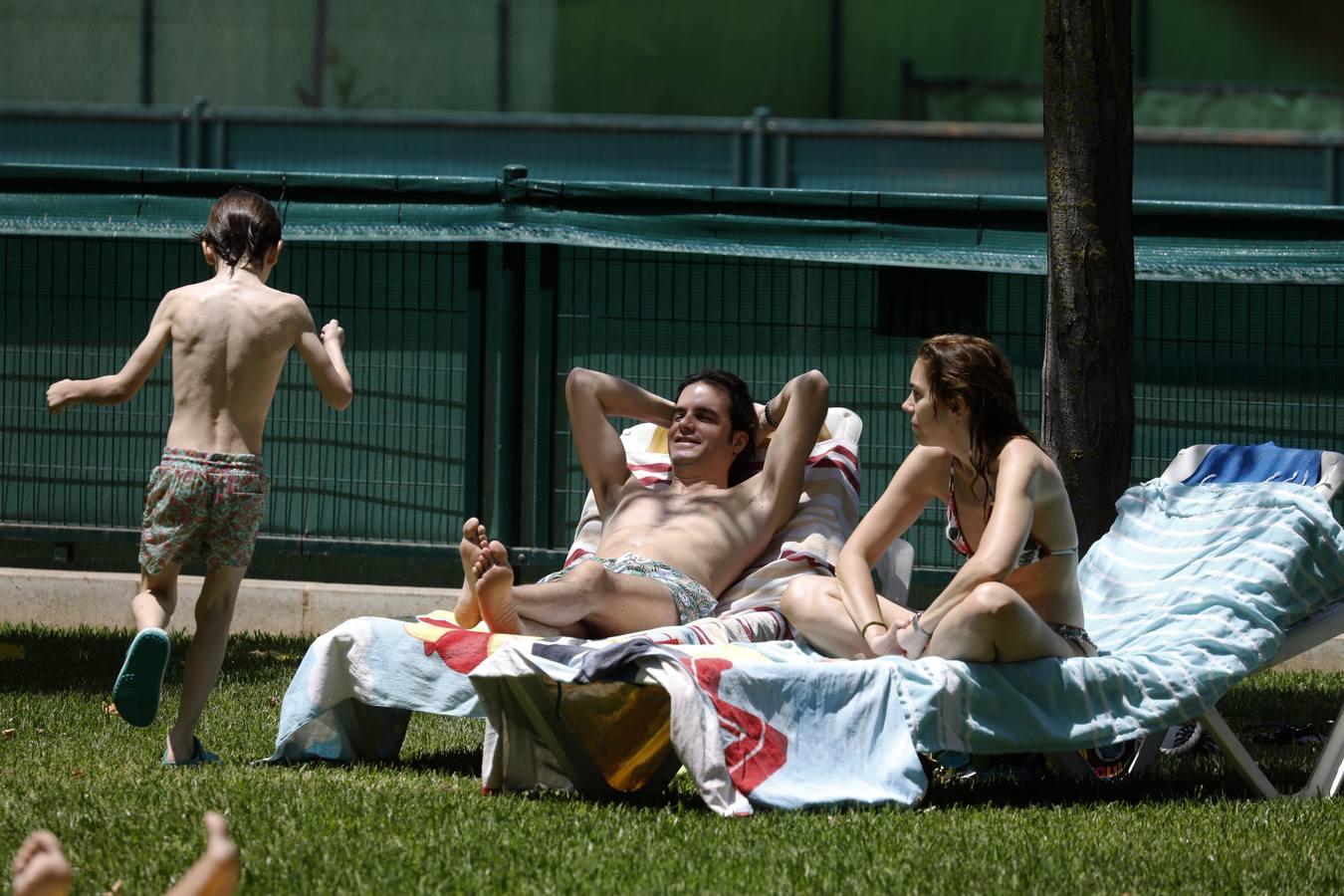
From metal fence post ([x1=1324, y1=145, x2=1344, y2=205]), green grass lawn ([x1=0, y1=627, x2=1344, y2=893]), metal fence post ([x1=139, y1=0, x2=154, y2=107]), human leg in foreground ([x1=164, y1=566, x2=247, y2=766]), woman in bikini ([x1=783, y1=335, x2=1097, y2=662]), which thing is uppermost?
metal fence post ([x1=139, y1=0, x2=154, y2=107])

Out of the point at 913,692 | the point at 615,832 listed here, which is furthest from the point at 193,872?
the point at 913,692

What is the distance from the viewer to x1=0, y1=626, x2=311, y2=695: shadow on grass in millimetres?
7434

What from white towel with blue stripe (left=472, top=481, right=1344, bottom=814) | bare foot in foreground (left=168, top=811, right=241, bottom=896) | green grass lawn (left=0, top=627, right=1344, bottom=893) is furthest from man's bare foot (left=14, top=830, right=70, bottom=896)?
white towel with blue stripe (left=472, top=481, right=1344, bottom=814)

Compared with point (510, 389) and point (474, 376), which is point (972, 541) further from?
point (474, 376)

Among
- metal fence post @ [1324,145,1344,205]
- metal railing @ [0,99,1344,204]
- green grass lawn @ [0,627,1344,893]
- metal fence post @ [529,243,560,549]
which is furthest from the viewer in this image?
metal railing @ [0,99,1344,204]

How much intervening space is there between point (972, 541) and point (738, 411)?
1.63 metres

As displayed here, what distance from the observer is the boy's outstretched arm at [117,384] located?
5.39 m

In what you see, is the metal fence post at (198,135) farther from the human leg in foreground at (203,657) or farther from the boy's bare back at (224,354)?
the human leg in foreground at (203,657)

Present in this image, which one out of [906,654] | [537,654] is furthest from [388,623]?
[906,654]

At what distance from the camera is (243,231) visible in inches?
222

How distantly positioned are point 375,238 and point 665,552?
2.95 meters

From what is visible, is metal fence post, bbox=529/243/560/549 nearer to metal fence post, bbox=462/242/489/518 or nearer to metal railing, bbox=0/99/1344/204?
metal fence post, bbox=462/242/489/518

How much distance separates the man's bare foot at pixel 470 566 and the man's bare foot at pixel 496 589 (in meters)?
0.03

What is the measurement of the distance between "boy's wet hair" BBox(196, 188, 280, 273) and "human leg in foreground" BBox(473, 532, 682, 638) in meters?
1.13
